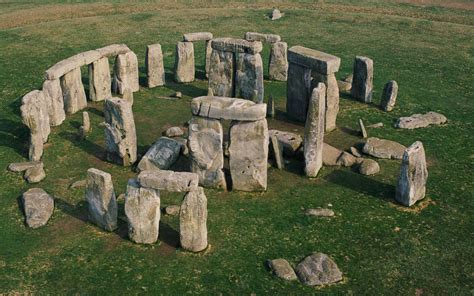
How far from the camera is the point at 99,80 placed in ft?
66.3

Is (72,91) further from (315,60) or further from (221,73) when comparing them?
(315,60)

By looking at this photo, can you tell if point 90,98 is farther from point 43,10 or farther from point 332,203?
point 43,10

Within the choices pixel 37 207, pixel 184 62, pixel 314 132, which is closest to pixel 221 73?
pixel 184 62

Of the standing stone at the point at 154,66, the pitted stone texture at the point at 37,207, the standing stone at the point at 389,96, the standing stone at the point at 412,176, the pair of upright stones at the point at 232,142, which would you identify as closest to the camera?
the pitted stone texture at the point at 37,207

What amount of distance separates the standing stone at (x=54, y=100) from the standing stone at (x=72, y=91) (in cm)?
58

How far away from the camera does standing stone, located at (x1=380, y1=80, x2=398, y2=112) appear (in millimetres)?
19375

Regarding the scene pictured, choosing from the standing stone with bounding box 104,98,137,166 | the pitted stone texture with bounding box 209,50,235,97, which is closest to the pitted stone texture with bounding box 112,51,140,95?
the pitted stone texture with bounding box 209,50,235,97

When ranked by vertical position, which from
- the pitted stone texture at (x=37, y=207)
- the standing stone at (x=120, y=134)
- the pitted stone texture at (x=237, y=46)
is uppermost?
the pitted stone texture at (x=237, y=46)

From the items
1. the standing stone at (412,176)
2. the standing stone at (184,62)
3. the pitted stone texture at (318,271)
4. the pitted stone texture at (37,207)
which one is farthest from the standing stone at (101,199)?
the standing stone at (184,62)

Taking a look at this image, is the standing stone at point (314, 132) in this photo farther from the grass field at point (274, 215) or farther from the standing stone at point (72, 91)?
the standing stone at point (72, 91)

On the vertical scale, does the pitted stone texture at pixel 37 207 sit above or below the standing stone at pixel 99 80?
below

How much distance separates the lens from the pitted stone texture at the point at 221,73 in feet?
67.2

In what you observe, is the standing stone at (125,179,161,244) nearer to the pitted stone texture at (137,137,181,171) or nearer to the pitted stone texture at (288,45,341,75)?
the pitted stone texture at (137,137,181,171)

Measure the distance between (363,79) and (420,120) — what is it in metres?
2.56
